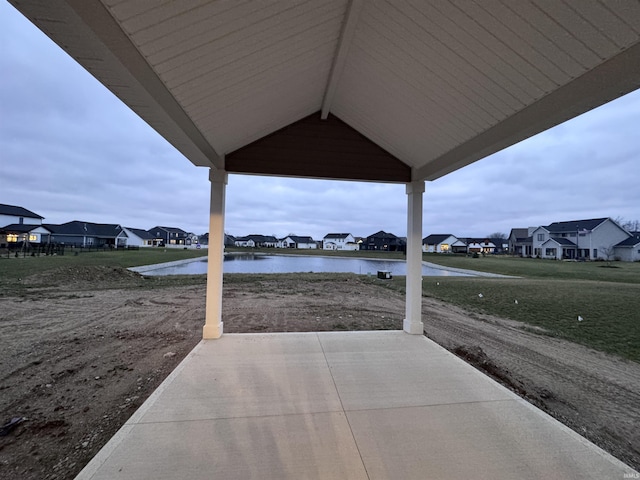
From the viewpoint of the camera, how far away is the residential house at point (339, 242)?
72.9 meters

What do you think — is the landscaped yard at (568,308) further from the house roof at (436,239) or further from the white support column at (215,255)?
the house roof at (436,239)

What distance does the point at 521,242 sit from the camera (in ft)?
162

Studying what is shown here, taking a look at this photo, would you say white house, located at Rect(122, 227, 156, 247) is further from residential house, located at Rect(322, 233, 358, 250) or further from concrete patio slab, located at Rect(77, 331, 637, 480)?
concrete patio slab, located at Rect(77, 331, 637, 480)

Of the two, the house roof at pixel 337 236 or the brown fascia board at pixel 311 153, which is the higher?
the house roof at pixel 337 236

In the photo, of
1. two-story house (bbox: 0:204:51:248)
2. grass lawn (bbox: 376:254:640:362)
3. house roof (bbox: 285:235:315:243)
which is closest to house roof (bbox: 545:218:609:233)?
grass lawn (bbox: 376:254:640:362)

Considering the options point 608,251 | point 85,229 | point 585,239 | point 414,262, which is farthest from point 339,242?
point 414,262

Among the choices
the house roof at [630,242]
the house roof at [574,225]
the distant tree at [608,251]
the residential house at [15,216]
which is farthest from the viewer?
the residential house at [15,216]

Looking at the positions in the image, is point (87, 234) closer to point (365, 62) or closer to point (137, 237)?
point (137, 237)

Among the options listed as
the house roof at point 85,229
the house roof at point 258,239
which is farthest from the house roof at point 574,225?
the house roof at point 85,229

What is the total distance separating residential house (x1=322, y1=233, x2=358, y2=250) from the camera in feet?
239

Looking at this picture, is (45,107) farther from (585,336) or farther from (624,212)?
(624,212)

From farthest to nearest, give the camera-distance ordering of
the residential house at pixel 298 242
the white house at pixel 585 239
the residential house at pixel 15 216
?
the residential house at pixel 298 242 → the residential house at pixel 15 216 → the white house at pixel 585 239

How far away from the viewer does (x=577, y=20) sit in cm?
164

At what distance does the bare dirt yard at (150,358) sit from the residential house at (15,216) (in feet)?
143
